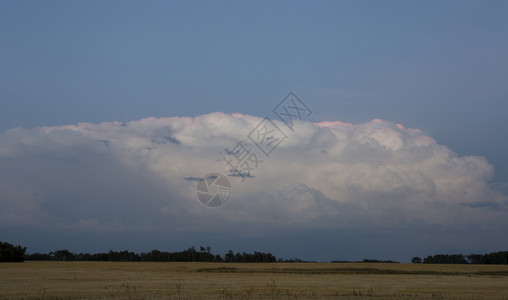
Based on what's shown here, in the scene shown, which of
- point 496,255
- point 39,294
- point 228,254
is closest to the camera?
point 39,294

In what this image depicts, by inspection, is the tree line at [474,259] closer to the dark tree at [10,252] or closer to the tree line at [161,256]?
the tree line at [161,256]

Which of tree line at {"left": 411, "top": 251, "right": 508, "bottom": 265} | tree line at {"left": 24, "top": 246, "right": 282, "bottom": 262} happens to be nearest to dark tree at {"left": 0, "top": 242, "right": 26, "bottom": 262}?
tree line at {"left": 24, "top": 246, "right": 282, "bottom": 262}

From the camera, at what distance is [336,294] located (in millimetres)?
29656

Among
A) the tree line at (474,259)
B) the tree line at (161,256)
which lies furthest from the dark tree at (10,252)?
the tree line at (474,259)

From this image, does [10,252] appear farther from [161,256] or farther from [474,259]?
[474,259]

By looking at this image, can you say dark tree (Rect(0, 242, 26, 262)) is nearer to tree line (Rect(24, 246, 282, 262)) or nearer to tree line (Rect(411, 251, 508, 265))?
tree line (Rect(24, 246, 282, 262))

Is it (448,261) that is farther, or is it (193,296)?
(448,261)

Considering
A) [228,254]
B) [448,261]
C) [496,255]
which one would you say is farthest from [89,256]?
[496,255]

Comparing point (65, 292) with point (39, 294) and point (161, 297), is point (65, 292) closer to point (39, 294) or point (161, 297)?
point (39, 294)

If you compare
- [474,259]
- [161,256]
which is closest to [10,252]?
[161,256]

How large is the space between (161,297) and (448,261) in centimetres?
12414

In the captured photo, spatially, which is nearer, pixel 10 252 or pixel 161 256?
pixel 10 252

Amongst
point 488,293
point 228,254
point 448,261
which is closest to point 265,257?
point 228,254

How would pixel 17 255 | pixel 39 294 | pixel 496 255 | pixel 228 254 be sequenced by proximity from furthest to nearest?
pixel 228 254 → pixel 496 255 → pixel 17 255 → pixel 39 294
